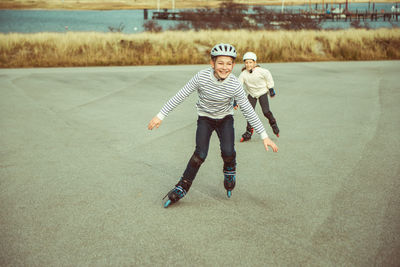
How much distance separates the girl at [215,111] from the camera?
3.99 meters

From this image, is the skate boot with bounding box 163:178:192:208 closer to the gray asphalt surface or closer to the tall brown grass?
the gray asphalt surface

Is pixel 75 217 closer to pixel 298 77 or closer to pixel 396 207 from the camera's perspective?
pixel 396 207

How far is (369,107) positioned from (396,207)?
587 cm

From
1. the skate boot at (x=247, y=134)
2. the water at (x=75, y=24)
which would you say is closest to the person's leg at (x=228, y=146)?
the skate boot at (x=247, y=134)

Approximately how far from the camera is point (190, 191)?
467 centimetres

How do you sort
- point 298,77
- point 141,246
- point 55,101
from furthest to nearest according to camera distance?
point 298,77 → point 55,101 → point 141,246

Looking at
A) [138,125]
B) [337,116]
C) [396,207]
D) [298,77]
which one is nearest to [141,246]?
[396,207]

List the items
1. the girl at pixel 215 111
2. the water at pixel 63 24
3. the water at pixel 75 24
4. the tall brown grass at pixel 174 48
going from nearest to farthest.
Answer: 1. the girl at pixel 215 111
2. the tall brown grass at pixel 174 48
3. the water at pixel 63 24
4. the water at pixel 75 24

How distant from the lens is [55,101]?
10.3 metres

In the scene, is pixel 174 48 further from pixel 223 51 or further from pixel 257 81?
pixel 223 51

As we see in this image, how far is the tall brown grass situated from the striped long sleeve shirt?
14827 mm

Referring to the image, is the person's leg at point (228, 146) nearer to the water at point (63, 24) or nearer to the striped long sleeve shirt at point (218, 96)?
the striped long sleeve shirt at point (218, 96)

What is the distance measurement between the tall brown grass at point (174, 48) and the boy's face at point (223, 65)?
1507 centimetres

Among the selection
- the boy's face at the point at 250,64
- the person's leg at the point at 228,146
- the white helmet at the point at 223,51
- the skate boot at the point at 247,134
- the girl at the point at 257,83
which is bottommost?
the skate boot at the point at 247,134
